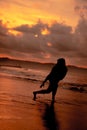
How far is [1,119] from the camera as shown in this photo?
899 cm

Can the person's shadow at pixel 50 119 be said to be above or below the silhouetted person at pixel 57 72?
below

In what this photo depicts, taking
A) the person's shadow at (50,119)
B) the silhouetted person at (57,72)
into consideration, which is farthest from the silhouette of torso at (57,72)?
the person's shadow at (50,119)

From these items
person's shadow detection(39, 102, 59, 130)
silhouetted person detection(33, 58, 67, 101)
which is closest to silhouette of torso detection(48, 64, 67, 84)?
silhouetted person detection(33, 58, 67, 101)

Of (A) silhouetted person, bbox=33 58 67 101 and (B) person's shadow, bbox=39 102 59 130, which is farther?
(A) silhouetted person, bbox=33 58 67 101

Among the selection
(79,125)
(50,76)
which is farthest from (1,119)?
(50,76)

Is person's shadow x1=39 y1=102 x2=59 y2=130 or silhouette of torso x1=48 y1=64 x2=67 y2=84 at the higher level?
silhouette of torso x1=48 y1=64 x2=67 y2=84

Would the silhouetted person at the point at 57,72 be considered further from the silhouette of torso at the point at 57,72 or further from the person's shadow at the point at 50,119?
the person's shadow at the point at 50,119

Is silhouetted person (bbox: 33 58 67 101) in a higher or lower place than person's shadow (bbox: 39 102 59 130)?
higher

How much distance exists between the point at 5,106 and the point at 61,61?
3328 millimetres

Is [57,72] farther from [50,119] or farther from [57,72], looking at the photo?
[50,119]

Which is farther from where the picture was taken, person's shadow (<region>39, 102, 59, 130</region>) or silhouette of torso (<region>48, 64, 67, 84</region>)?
silhouette of torso (<region>48, 64, 67, 84</region>)

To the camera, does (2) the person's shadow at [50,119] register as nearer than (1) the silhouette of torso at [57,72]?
Yes

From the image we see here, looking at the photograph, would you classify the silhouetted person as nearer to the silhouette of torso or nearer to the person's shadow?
the silhouette of torso

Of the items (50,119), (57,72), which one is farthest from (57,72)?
(50,119)
